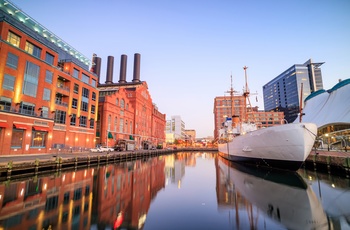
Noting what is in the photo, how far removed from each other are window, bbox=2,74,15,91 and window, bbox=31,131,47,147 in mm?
8003

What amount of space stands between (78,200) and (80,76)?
133 feet

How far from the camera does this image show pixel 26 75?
98.3ft

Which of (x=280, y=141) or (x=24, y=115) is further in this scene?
(x=24, y=115)

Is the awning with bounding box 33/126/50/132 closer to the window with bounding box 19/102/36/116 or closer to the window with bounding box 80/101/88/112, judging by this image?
the window with bounding box 19/102/36/116

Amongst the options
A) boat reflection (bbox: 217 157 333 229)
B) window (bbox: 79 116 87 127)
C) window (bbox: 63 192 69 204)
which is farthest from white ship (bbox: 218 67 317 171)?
window (bbox: 79 116 87 127)

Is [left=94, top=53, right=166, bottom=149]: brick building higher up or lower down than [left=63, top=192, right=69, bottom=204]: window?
higher up

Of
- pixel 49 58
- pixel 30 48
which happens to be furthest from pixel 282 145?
pixel 49 58

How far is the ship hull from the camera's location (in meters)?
20.1

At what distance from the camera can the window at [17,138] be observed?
27139mm

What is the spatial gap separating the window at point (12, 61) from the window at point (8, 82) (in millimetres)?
1712

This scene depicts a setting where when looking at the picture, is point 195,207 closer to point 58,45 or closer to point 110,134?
point 110,134

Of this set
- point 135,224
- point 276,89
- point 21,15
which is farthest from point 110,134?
point 276,89

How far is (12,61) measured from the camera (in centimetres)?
2789

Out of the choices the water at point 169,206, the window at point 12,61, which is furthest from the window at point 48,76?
the water at point 169,206
